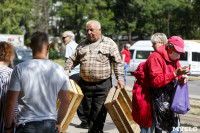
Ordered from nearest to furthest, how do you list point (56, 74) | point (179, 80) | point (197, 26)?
point (56, 74), point (179, 80), point (197, 26)

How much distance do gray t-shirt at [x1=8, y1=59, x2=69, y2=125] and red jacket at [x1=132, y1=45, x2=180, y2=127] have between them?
4.38ft

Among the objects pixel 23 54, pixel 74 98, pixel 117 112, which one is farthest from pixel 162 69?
pixel 23 54

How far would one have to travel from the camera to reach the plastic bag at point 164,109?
149 inches

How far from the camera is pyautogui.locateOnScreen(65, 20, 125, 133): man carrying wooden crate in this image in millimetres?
5176

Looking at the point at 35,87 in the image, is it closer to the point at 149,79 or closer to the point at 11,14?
the point at 149,79

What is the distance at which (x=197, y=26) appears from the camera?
5384 cm

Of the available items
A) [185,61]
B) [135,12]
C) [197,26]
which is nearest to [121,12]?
[135,12]

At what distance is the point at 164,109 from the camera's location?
3.79 metres

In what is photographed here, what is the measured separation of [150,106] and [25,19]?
58.2 m

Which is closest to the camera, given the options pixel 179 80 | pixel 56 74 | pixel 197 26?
pixel 56 74

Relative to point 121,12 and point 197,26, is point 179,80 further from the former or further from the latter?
point 197,26

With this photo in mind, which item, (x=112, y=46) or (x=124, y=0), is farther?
(x=124, y=0)

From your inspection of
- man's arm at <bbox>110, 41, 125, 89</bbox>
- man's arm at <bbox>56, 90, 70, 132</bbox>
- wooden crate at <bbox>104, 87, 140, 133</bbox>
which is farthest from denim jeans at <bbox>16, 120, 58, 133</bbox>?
man's arm at <bbox>110, 41, 125, 89</bbox>

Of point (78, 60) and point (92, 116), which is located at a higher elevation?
point (78, 60)
